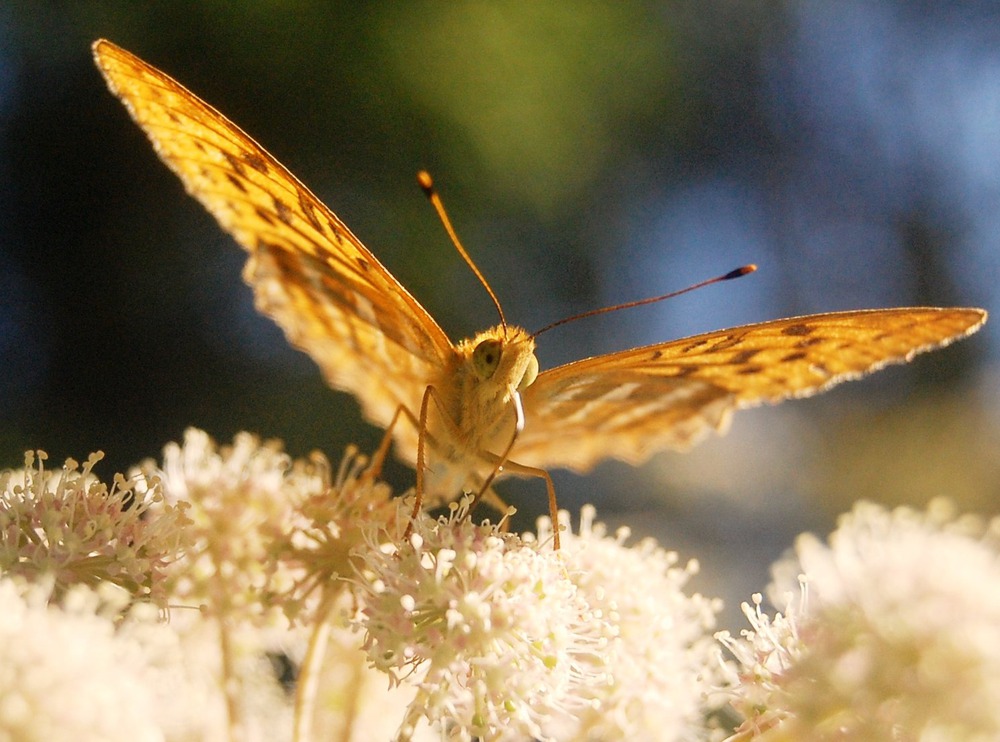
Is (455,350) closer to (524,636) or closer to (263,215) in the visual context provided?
(263,215)

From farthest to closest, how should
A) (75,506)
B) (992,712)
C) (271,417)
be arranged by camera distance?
(271,417)
(75,506)
(992,712)

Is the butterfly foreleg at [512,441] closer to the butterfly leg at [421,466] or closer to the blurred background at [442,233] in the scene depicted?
the butterfly leg at [421,466]

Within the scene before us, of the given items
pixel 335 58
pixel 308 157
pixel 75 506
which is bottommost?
pixel 75 506

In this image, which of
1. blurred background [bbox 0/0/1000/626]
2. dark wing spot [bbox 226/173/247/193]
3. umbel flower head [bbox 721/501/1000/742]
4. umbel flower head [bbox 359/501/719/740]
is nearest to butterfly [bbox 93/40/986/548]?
dark wing spot [bbox 226/173/247/193]

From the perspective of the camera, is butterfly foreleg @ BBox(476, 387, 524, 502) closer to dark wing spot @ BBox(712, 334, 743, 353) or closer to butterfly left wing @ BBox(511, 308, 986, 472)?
butterfly left wing @ BBox(511, 308, 986, 472)

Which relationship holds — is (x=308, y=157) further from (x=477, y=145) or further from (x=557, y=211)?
(x=557, y=211)

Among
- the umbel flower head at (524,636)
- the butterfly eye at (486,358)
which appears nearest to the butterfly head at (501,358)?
the butterfly eye at (486,358)

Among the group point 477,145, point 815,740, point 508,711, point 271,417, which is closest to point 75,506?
point 508,711
